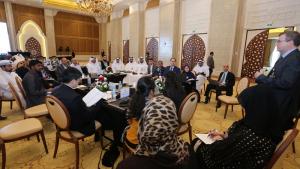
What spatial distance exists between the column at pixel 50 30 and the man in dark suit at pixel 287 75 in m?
17.1

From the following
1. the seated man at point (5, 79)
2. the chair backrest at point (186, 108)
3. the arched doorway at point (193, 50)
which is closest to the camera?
the chair backrest at point (186, 108)

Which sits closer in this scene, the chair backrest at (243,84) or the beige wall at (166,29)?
the chair backrest at (243,84)

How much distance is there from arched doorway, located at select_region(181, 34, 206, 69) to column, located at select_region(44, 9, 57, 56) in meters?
11.5

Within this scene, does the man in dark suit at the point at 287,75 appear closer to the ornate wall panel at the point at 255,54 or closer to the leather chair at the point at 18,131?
the leather chair at the point at 18,131

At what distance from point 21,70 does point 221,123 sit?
17.4 feet

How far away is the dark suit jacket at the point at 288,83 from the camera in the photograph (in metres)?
1.72

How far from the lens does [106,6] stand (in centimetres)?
819

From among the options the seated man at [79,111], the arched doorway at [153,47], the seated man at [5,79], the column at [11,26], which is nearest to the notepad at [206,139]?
the seated man at [79,111]

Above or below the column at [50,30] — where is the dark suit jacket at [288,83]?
below

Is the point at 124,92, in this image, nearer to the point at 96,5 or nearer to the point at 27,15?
the point at 96,5

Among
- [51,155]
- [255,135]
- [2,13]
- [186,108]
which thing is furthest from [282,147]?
[2,13]

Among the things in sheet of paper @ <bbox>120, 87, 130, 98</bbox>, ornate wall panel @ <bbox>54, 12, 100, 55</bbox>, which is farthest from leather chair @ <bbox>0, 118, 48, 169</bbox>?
ornate wall panel @ <bbox>54, 12, 100, 55</bbox>

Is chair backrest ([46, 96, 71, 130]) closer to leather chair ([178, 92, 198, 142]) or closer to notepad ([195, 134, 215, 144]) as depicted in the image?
leather chair ([178, 92, 198, 142])

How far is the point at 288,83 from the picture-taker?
173 centimetres
